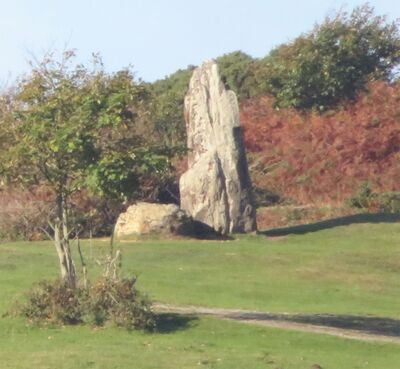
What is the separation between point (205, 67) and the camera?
3497 cm

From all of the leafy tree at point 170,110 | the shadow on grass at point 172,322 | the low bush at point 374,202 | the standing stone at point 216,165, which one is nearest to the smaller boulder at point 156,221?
the standing stone at point 216,165

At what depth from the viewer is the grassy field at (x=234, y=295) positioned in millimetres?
15375

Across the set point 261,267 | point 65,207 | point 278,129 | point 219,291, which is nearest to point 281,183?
point 278,129

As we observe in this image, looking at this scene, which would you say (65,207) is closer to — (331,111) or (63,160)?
(63,160)

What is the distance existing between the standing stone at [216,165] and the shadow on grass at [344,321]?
12.6m

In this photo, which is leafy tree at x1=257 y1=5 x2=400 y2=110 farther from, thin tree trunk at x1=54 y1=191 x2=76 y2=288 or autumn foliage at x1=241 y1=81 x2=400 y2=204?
thin tree trunk at x1=54 y1=191 x2=76 y2=288

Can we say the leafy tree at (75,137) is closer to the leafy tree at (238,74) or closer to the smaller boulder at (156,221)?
the smaller boulder at (156,221)

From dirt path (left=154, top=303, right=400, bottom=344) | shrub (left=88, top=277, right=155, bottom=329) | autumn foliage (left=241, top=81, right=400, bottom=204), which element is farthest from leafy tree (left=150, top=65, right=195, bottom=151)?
shrub (left=88, top=277, right=155, bottom=329)

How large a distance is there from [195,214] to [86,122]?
53.5 ft

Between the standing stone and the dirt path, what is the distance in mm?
12347

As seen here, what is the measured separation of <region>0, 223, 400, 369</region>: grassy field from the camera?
15.4 m

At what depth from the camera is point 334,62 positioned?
1967 inches

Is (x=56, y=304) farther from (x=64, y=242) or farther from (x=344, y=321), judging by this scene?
(x=344, y=321)

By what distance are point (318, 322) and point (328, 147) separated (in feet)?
94.7
